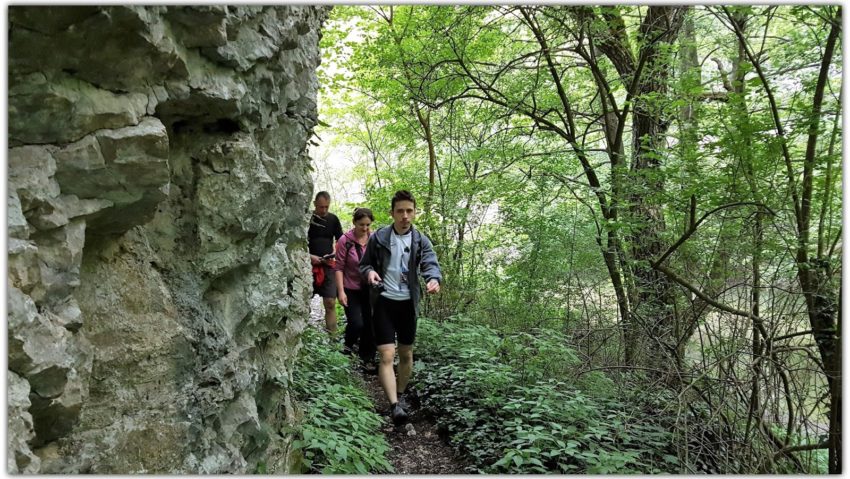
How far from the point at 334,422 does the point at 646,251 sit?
145 inches

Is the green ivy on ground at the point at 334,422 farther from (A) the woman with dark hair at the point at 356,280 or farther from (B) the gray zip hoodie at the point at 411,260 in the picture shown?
(B) the gray zip hoodie at the point at 411,260

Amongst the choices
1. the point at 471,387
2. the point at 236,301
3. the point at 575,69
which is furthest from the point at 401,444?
the point at 575,69

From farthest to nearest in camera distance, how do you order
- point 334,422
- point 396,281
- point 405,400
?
point 405,400 → point 396,281 → point 334,422

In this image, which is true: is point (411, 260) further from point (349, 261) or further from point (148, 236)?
point (148, 236)

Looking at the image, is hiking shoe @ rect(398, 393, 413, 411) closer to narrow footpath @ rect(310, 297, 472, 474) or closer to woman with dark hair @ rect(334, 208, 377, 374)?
narrow footpath @ rect(310, 297, 472, 474)

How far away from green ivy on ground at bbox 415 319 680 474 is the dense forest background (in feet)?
0.09

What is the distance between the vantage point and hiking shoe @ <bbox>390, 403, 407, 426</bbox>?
4.96 metres

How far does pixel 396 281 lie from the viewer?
16.4ft

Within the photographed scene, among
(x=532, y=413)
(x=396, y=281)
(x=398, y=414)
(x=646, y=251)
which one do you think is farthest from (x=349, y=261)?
(x=646, y=251)

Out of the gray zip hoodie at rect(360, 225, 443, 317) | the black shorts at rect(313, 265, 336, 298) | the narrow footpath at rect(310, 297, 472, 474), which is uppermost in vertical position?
the gray zip hoodie at rect(360, 225, 443, 317)

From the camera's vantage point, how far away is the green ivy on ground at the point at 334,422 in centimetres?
358

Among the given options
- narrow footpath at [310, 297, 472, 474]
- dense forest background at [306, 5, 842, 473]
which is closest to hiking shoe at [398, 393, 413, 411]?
narrow footpath at [310, 297, 472, 474]

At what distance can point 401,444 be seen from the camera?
4.74 m

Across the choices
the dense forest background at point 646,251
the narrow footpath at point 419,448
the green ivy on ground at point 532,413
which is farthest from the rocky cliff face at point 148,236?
the dense forest background at point 646,251
